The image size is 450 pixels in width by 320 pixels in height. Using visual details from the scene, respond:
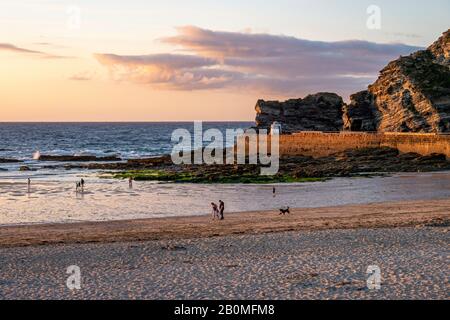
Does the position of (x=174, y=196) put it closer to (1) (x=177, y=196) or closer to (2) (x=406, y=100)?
(1) (x=177, y=196)

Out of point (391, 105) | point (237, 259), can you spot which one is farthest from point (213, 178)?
point (237, 259)

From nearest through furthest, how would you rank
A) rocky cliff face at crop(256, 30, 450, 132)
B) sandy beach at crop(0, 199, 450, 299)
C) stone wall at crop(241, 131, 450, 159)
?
sandy beach at crop(0, 199, 450, 299) < stone wall at crop(241, 131, 450, 159) < rocky cliff face at crop(256, 30, 450, 132)

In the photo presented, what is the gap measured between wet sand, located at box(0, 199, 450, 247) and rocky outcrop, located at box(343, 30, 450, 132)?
39.8m

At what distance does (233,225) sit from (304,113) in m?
68.3

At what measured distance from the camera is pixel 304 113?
9575cm

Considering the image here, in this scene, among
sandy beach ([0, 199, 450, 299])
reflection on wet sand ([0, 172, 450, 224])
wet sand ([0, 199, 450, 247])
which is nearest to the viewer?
sandy beach ([0, 199, 450, 299])

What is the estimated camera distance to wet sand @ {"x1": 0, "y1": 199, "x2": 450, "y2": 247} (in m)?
25.9

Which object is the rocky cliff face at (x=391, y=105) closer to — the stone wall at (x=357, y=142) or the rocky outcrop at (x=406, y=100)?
the rocky outcrop at (x=406, y=100)

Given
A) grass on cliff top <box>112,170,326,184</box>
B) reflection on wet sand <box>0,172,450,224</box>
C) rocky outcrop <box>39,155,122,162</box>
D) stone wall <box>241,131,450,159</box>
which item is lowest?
reflection on wet sand <box>0,172,450,224</box>

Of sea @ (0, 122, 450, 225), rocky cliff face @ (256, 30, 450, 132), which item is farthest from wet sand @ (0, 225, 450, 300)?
rocky cliff face @ (256, 30, 450, 132)

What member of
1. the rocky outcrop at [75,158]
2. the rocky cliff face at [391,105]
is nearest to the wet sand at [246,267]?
the rocky cliff face at [391,105]

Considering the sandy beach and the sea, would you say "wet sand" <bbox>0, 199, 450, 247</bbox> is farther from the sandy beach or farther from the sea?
the sea

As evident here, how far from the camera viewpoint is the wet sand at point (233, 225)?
85.0ft

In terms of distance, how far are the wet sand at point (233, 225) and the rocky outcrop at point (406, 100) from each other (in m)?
39.8
